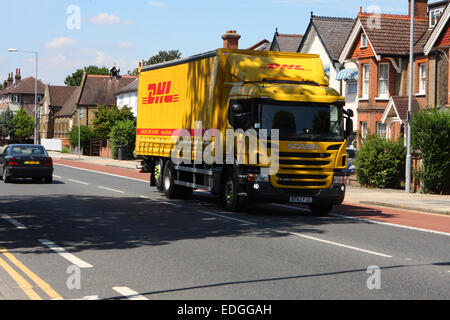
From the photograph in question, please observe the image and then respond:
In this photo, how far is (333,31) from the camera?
48.4 m

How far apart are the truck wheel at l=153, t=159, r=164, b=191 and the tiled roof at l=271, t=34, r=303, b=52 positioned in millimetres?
33121

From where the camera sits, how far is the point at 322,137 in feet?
52.3

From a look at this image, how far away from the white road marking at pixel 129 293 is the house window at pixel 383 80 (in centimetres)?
3356

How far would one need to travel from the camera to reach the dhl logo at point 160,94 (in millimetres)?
19859

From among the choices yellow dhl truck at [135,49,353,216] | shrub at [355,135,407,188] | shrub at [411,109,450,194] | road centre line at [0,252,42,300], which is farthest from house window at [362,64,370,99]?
road centre line at [0,252,42,300]

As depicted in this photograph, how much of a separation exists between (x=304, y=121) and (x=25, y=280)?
356 inches

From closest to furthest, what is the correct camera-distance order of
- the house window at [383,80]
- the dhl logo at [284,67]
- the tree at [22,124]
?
1. the dhl logo at [284,67]
2. the house window at [383,80]
3. the tree at [22,124]

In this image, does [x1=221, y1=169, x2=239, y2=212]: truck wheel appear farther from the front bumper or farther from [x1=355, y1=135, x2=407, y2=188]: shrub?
[x1=355, y1=135, x2=407, y2=188]: shrub

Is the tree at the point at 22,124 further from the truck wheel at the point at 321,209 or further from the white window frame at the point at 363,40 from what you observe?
the truck wheel at the point at 321,209

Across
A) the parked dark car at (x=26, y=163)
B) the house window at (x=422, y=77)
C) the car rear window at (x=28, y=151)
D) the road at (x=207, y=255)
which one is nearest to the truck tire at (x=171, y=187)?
the road at (x=207, y=255)

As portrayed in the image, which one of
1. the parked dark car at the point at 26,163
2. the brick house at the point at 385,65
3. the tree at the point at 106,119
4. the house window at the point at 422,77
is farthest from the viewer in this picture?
the tree at the point at 106,119

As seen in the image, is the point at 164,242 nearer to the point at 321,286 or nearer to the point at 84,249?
the point at 84,249

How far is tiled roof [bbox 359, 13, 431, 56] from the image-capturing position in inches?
1516
